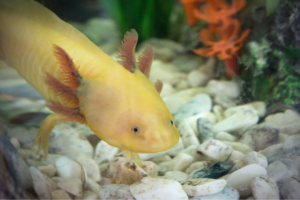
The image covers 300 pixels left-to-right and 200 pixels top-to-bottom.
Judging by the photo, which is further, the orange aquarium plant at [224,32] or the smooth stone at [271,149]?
the orange aquarium plant at [224,32]

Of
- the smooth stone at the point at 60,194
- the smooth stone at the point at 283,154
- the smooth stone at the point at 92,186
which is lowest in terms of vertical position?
the smooth stone at the point at 92,186

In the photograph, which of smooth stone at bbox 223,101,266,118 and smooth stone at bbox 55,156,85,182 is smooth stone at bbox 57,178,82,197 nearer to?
smooth stone at bbox 55,156,85,182

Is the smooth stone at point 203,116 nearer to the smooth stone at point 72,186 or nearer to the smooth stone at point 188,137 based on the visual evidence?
the smooth stone at point 188,137

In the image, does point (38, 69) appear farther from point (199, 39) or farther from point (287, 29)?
point (199, 39)

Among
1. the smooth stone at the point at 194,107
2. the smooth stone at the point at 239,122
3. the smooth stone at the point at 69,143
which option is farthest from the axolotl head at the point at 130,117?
the smooth stone at the point at 194,107

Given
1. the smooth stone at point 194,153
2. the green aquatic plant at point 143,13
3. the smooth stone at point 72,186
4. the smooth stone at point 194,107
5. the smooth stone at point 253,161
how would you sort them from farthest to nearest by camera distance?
1. the green aquatic plant at point 143,13
2. the smooth stone at point 194,107
3. the smooth stone at point 194,153
4. the smooth stone at point 253,161
5. the smooth stone at point 72,186

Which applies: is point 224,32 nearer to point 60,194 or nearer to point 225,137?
point 225,137

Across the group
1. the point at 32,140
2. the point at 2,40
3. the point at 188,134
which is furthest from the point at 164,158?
the point at 2,40

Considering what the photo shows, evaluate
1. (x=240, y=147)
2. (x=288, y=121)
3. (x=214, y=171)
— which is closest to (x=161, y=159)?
(x=214, y=171)
